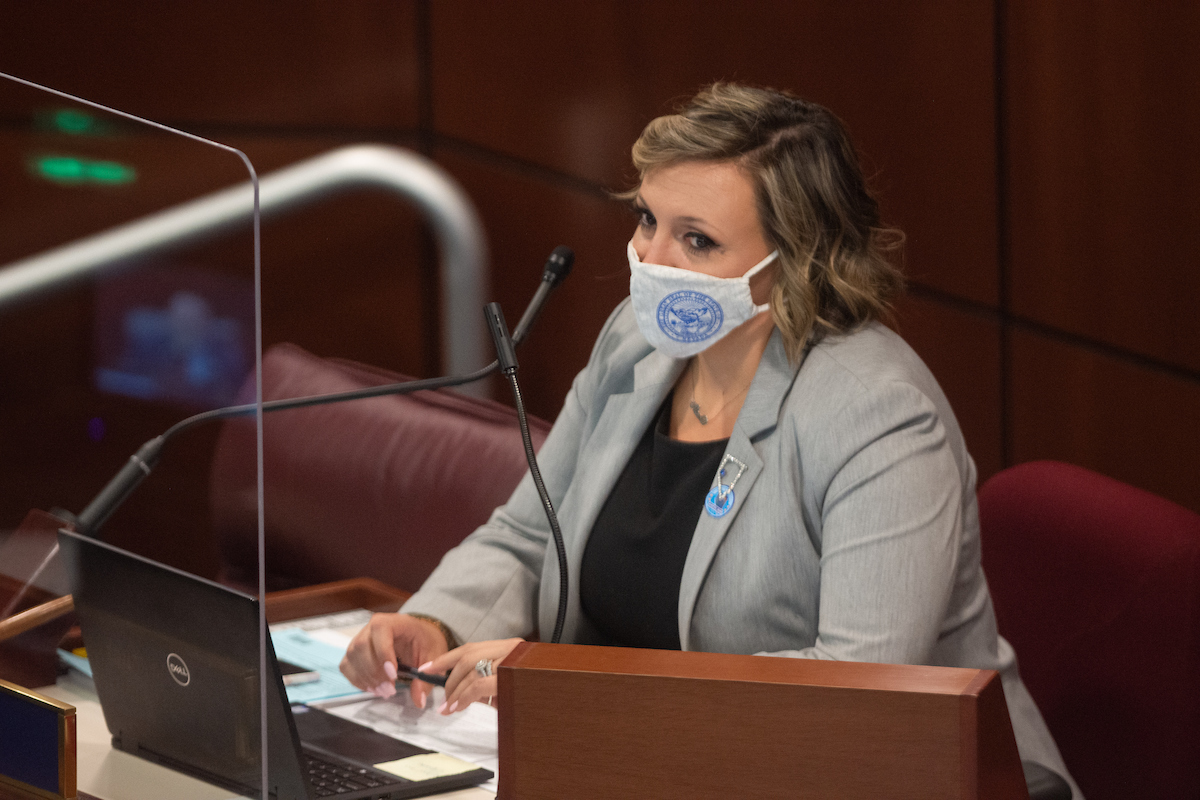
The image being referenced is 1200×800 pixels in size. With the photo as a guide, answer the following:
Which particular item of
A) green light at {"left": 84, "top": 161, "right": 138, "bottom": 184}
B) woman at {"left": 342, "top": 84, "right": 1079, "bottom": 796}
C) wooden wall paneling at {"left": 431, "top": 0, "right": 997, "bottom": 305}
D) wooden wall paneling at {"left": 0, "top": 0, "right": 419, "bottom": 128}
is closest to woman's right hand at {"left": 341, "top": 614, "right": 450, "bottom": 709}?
woman at {"left": 342, "top": 84, "right": 1079, "bottom": 796}

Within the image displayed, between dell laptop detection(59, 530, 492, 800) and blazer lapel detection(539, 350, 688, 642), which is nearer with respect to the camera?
dell laptop detection(59, 530, 492, 800)

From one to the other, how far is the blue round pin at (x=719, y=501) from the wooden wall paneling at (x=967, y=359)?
1.20 meters

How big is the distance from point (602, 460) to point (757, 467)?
0.93 ft

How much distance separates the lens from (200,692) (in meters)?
1.07

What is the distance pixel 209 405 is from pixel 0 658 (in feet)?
1.26

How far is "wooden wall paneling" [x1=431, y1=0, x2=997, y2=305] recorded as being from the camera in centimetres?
259

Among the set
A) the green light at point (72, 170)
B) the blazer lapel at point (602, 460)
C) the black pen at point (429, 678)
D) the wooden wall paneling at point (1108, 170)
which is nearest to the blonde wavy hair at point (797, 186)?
the blazer lapel at point (602, 460)

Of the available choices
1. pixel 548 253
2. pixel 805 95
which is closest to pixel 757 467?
pixel 805 95

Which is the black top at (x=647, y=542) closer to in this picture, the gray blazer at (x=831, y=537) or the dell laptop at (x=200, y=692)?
the gray blazer at (x=831, y=537)

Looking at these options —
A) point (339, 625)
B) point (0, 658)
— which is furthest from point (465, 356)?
point (0, 658)

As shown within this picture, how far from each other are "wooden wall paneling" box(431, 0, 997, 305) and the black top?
3.67 ft

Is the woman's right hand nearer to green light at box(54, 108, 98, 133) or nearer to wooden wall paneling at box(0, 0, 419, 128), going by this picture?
green light at box(54, 108, 98, 133)

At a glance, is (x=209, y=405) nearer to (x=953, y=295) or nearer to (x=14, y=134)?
(x=14, y=134)

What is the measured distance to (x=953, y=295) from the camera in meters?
2.67
